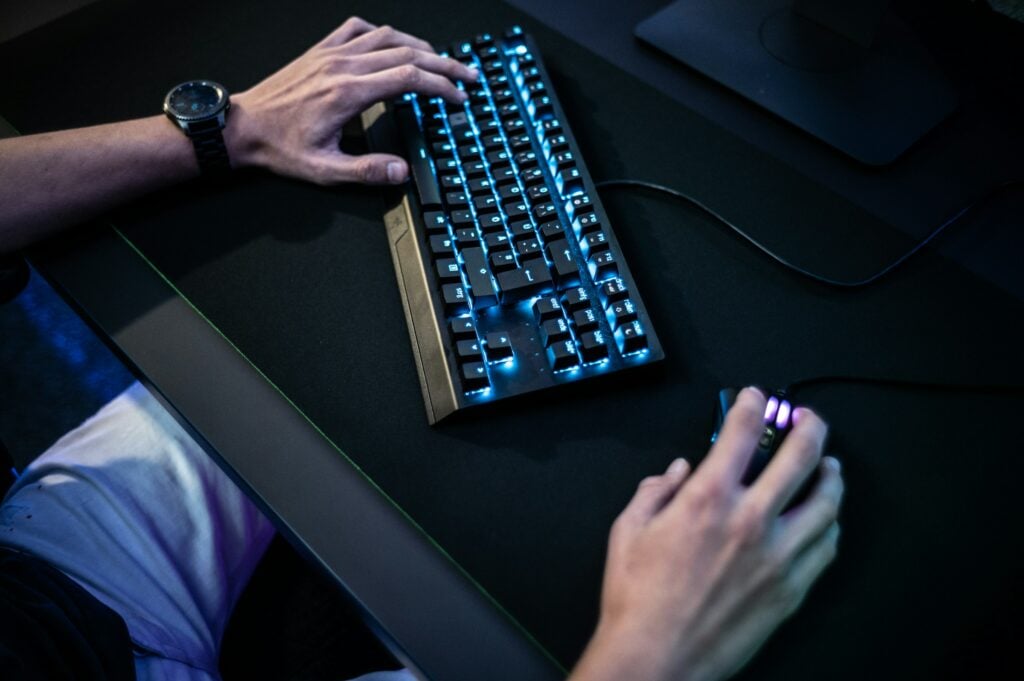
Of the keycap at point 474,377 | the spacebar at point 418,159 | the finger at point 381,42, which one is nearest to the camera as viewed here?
the keycap at point 474,377

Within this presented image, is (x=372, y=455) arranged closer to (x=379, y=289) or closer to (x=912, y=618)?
(x=379, y=289)

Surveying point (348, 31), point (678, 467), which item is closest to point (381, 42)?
point (348, 31)

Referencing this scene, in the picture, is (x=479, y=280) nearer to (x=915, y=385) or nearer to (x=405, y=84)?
(x=405, y=84)

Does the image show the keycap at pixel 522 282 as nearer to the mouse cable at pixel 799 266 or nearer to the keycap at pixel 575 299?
the keycap at pixel 575 299

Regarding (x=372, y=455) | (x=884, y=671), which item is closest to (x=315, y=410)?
(x=372, y=455)

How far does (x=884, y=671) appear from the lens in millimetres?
520

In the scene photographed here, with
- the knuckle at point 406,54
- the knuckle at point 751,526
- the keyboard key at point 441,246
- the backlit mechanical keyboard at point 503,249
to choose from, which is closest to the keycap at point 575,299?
the backlit mechanical keyboard at point 503,249

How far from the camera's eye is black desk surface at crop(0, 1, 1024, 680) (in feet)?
1.78

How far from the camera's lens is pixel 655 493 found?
1.80 feet

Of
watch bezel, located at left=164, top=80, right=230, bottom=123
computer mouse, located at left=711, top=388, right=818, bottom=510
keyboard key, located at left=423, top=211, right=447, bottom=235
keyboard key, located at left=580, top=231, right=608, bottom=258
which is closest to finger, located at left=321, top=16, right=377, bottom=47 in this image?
watch bezel, located at left=164, top=80, right=230, bottom=123

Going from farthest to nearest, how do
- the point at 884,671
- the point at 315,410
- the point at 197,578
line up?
the point at 197,578, the point at 315,410, the point at 884,671

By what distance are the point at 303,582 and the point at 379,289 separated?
1.08 ft

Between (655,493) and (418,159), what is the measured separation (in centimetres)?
39

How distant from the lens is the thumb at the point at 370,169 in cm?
Result: 74
